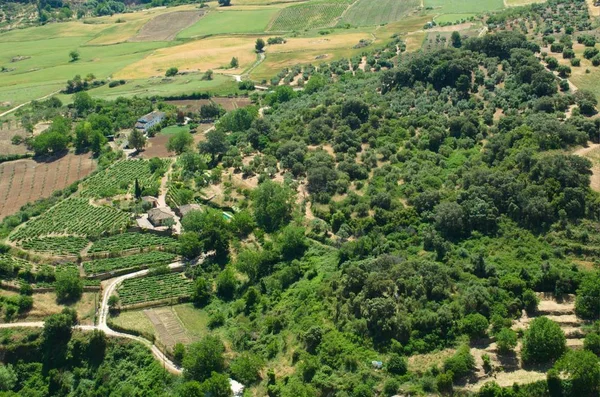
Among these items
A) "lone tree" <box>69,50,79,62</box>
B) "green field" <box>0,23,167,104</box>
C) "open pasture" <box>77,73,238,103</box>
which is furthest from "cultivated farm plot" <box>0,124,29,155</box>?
"lone tree" <box>69,50,79,62</box>

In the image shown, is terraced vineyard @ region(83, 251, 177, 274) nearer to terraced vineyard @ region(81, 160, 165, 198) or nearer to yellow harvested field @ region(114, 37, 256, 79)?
terraced vineyard @ region(81, 160, 165, 198)

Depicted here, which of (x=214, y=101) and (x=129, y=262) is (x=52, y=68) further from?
(x=129, y=262)

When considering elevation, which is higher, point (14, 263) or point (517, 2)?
point (517, 2)

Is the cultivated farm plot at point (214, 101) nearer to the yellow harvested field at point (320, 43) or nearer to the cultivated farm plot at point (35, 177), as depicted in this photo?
the cultivated farm plot at point (35, 177)

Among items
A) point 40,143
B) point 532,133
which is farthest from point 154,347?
point 40,143

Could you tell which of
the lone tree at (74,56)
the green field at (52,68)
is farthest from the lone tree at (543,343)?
the lone tree at (74,56)

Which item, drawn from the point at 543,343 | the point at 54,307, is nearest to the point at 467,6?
the point at 543,343
